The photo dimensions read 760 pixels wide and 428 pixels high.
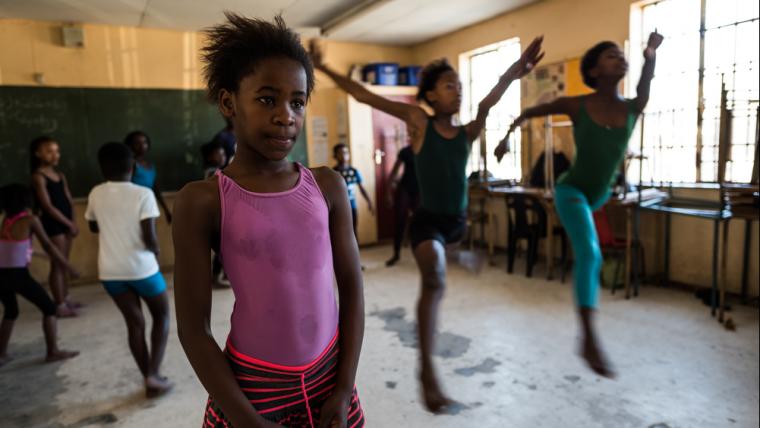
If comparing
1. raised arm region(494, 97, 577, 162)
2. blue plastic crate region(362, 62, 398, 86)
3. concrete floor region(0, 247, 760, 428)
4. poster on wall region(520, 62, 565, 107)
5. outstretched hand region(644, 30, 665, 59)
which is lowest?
concrete floor region(0, 247, 760, 428)

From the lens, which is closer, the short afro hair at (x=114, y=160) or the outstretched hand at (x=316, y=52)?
the outstretched hand at (x=316, y=52)

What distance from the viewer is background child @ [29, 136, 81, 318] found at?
423 cm

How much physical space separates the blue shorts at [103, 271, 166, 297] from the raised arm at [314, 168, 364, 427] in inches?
76.6

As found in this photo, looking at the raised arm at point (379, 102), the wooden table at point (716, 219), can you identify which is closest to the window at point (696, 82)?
the wooden table at point (716, 219)

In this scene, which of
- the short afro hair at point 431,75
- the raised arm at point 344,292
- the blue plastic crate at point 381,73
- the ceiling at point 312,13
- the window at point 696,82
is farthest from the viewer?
the blue plastic crate at point 381,73

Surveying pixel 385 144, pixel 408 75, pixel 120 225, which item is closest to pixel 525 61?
pixel 120 225

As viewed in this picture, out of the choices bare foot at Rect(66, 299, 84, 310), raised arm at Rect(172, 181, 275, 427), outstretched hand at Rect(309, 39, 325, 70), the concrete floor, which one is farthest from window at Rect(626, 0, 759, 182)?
bare foot at Rect(66, 299, 84, 310)

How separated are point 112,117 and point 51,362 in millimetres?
3028

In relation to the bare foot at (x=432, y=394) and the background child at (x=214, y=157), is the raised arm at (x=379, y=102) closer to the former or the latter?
the bare foot at (x=432, y=394)

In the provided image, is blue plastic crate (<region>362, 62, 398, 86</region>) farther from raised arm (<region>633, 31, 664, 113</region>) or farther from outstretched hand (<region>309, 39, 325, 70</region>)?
raised arm (<region>633, 31, 664, 113</region>)

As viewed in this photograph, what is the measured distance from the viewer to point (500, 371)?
3.20 m

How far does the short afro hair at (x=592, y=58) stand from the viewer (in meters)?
1.71

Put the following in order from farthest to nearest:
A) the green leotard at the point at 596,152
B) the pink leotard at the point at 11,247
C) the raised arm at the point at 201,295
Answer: the pink leotard at the point at 11,247
the green leotard at the point at 596,152
the raised arm at the point at 201,295

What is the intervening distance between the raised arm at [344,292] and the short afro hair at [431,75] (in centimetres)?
92
